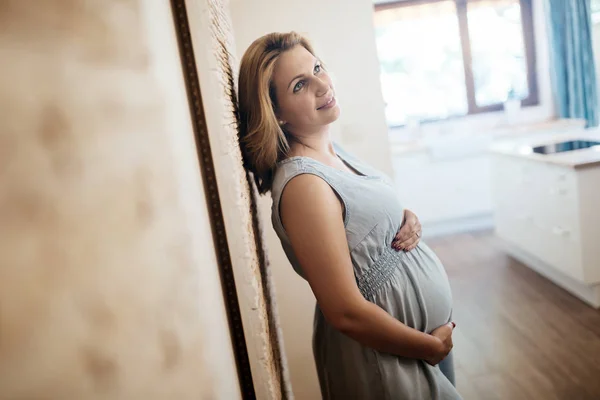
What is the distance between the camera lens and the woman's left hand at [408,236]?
101 cm

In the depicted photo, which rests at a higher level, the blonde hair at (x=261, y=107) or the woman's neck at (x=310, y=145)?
the blonde hair at (x=261, y=107)

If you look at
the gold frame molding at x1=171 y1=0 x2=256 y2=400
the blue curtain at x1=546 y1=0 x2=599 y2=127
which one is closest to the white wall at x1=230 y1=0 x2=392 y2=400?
the gold frame molding at x1=171 y1=0 x2=256 y2=400

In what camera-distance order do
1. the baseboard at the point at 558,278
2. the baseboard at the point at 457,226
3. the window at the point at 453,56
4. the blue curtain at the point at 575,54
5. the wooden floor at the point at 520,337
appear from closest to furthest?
the wooden floor at the point at 520,337, the baseboard at the point at 558,278, the blue curtain at the point at 575,54, the baseboard at the point at 457,226, the window at the point at 453,56

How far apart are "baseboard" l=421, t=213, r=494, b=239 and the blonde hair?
384cm

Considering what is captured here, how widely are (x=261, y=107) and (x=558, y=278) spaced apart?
2.80m

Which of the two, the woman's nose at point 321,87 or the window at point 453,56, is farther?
the window at point 453,56

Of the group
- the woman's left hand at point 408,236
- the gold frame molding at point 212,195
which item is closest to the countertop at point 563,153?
the woman's left hand at point 408,236

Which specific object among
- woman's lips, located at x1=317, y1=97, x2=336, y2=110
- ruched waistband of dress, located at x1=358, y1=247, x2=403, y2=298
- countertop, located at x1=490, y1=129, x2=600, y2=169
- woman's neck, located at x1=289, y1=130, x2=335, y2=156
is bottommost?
countertop, located at x1=490, y1=129, x2=600, y2=169

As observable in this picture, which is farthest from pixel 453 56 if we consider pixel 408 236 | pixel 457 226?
pixel 408 236

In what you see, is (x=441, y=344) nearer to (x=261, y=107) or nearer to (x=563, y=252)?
(x=261, y=107)

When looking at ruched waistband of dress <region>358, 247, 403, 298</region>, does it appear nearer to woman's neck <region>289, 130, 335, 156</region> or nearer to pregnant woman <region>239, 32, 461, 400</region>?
pregnant woman <region>239, 32, 461, 400</region>

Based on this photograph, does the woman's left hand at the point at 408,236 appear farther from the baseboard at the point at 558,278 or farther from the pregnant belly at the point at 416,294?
the baseboard at the point at 558,278

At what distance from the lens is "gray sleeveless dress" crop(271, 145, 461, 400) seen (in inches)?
35.5

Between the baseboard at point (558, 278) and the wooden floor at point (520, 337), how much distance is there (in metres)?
0.04
